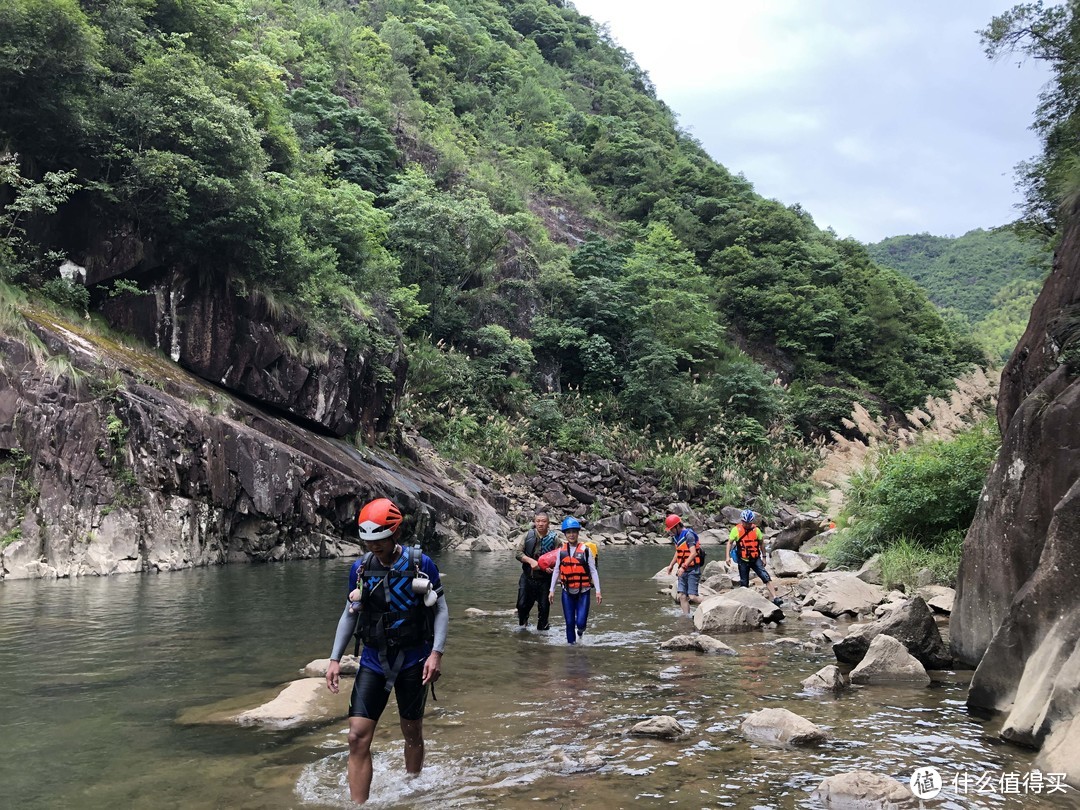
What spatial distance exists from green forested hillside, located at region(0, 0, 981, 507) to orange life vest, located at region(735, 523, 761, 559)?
15815 mm

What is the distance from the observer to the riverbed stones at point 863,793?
4398mm

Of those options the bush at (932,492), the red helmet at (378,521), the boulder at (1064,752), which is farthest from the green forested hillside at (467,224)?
the boulder at (1064,752)

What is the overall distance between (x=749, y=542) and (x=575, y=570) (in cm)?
462

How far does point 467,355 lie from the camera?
128 feet

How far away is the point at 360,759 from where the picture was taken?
468cm

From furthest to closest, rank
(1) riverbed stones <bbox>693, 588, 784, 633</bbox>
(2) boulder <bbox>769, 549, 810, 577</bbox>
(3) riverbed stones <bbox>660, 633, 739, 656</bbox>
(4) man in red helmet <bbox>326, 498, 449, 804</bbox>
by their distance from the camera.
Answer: (2) boulder <bbox>769, 549, 810, 577</bbox> → (1) riverbed stones <bbox>693, 588, 784, 633</bbox> → (3) riverbed stones <bbox>660, 633, 739, 656</bbox> → (4) man in red helmet <bbox>326, 498, 449, 804</bbox>

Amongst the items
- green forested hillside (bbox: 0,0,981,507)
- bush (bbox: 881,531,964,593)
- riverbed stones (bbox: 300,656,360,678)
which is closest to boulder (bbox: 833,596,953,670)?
bush (bbox: 881,531,964,593)

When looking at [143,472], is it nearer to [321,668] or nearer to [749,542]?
[321,668]

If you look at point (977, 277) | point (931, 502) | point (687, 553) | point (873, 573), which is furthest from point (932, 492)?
point (977, 277)

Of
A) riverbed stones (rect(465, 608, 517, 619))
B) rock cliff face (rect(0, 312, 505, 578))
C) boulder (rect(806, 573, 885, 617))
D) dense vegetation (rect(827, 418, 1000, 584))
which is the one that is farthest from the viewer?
rock cliff face (rect(0, 312, 505, 578))

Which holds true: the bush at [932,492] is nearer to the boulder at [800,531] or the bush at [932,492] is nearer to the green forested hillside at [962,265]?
the boulder at [800,531]

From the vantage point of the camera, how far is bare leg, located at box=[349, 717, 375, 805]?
4.65 meters

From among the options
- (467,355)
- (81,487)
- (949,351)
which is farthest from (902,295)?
(81,487)

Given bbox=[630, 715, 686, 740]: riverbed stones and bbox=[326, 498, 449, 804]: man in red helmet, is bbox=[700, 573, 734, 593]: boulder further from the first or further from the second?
bbox=[326, 498, 449, 804]: man in red helmet
